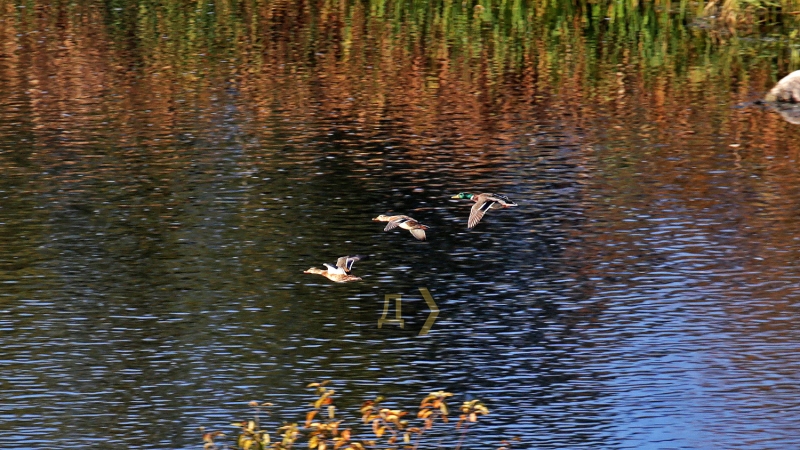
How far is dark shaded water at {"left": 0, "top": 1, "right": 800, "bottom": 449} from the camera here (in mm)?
23250

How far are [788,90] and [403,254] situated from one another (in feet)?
59.1

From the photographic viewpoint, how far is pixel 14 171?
3659cm

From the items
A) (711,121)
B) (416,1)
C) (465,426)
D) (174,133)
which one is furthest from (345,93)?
(465,426)

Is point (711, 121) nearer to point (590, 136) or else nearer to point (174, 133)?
point (590, 136)

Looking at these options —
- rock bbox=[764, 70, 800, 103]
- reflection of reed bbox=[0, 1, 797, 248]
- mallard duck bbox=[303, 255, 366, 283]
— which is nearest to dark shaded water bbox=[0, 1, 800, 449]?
reflection of reed bbox=[0, 1, 797, 248]

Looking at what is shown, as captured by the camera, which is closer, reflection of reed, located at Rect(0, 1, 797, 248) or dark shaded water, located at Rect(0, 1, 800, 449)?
dark shaded water, located at Rect(0, 1, 800, 449)

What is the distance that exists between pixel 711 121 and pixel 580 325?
54.4ft

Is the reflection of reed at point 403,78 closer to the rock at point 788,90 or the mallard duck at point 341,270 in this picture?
the rock at point 788,90

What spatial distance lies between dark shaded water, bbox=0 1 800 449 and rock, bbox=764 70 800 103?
1.25 m

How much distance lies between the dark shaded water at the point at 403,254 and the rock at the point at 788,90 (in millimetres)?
1246

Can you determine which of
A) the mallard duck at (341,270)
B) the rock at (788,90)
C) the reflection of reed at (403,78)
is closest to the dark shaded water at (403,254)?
the reflection of reed at (403,78)

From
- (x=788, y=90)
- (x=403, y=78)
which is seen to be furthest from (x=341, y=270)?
(x=788, y=90)

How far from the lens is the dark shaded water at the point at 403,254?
76.3 ft

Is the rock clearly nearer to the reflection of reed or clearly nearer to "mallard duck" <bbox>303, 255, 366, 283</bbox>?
the reflection of reed
